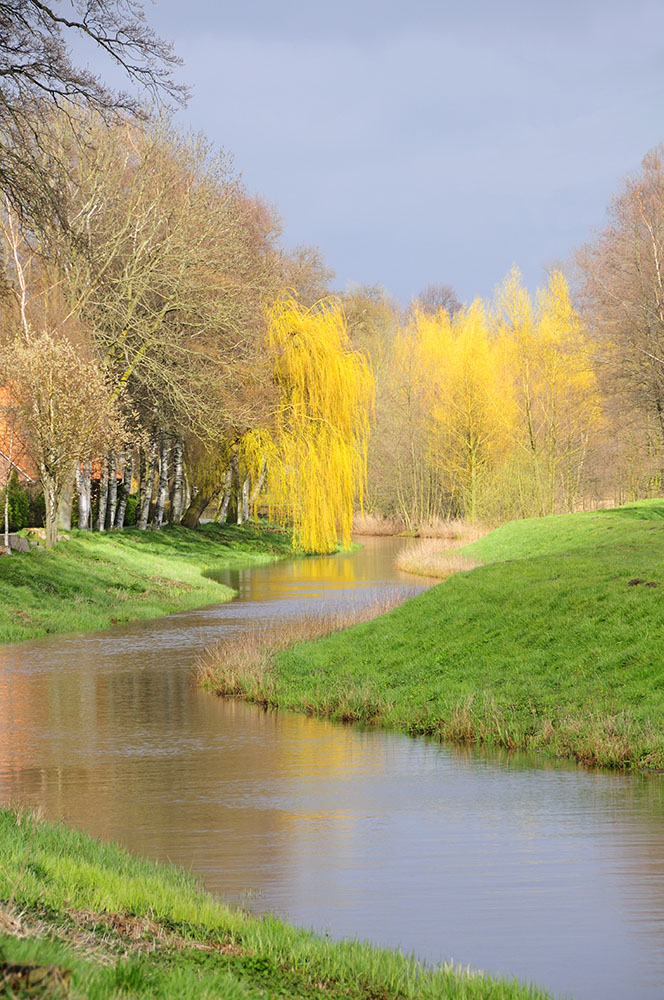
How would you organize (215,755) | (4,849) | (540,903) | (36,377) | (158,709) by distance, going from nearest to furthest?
1. (4,849)
2. (540,903)
3. (215,755)
4. (158,709)
5. (36,377)

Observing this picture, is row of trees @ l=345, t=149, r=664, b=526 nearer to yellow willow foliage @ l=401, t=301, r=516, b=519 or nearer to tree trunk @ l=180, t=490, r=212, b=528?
yellow willow foliage @ l=401, t=301, r=516, b=519

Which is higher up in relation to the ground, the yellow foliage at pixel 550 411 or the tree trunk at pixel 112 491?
the yellow foliage at pixel 550 411

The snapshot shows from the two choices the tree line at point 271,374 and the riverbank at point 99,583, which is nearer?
the riverbank at point 99,583

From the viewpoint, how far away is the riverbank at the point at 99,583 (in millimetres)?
25266

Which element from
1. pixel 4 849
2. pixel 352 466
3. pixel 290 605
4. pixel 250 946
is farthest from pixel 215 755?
pixel 352 466

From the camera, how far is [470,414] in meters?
54.6

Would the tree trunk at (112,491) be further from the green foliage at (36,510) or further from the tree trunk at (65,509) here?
the tree trunk at (65,509)

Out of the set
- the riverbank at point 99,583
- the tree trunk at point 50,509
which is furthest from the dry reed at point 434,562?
the tree trunk at point 50,509

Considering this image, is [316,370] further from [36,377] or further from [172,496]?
[36,377]

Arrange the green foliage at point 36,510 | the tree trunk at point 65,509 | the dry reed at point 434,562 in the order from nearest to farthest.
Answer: the tree trunk at point 65,509, the dry reed at point 434,562, the green foliage at point 36,510

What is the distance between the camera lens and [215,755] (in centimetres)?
1363

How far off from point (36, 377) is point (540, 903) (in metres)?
24.5

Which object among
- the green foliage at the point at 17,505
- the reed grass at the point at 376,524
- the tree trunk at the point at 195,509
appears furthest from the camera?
the reed grass at the point at 376,524

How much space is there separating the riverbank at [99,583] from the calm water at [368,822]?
664 cm
